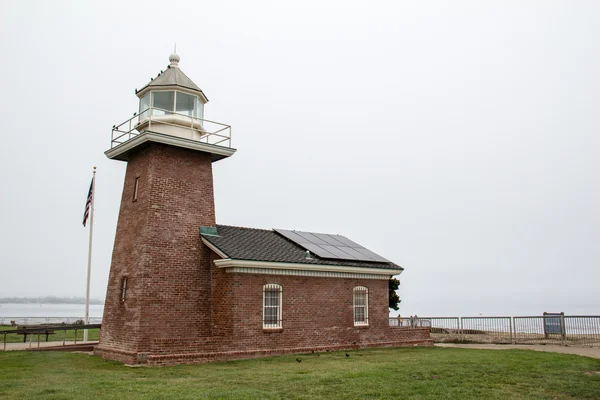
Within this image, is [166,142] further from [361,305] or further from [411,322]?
[411,322]

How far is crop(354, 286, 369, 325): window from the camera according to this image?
65.8ft

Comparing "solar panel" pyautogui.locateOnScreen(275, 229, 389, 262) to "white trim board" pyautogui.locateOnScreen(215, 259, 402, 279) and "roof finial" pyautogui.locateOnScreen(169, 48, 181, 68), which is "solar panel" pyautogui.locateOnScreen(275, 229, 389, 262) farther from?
"roof finial" pyautogui.locateOnScreen(169, 48, 181, 68)

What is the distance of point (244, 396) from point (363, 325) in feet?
35.6

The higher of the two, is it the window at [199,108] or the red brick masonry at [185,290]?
the window at [199,108]

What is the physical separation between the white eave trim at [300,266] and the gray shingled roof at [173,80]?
20.3 feet

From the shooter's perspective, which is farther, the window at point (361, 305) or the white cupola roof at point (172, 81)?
the window at point (361, 305)

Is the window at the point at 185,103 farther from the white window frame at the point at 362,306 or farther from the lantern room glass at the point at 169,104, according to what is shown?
the white window frame at the point at 362,306

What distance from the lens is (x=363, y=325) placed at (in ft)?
65.5

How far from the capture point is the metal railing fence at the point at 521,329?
67.7ft

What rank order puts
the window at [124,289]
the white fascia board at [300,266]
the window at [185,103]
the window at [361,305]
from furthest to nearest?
the window at [361,305], the window at [185,103], the window at [124,289], the white fascia board at [300,266]

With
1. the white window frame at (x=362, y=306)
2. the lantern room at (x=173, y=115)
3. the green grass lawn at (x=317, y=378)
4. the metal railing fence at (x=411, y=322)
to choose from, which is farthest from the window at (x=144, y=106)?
Result: the metal railing fence at (x=411, y=322)

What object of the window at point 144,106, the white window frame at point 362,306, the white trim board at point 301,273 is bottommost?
the white window frame at point 362,306

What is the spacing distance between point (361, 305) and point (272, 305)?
169 inches

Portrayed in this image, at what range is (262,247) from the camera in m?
18.5
